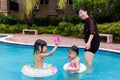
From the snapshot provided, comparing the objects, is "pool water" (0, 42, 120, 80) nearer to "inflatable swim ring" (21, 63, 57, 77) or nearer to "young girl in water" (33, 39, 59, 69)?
"inflatable swim ring" (21, 63, 57, 77)

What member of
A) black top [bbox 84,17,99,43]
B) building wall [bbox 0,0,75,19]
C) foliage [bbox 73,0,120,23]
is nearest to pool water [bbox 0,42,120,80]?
black top [bbox 84,17,99,43]

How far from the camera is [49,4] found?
85.0 feet

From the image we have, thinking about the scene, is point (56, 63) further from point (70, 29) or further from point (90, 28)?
point (70, 29)

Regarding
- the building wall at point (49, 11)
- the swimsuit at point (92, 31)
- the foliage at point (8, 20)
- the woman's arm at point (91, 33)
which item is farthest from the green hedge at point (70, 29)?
the woman's arm at point (91, 33)

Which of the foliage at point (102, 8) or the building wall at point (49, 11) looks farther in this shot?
the building wall at point (49, 11)

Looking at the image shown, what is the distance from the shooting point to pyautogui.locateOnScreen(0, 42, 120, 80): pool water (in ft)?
21.6

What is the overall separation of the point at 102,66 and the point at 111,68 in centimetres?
32

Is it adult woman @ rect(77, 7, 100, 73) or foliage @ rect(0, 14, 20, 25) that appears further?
foliage @ rect(0, 14, 20, 25)

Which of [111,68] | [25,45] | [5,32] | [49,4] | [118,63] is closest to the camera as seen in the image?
[111,68]

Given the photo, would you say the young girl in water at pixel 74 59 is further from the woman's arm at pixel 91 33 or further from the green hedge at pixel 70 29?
the green hedge at pixel 70 29

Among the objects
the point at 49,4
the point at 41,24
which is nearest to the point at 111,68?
the point at 41,24

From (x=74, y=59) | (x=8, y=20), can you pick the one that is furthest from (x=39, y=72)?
(x=8, y=20)

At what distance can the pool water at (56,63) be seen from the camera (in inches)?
259

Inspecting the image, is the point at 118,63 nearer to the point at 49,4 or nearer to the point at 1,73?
the point at 1,73
